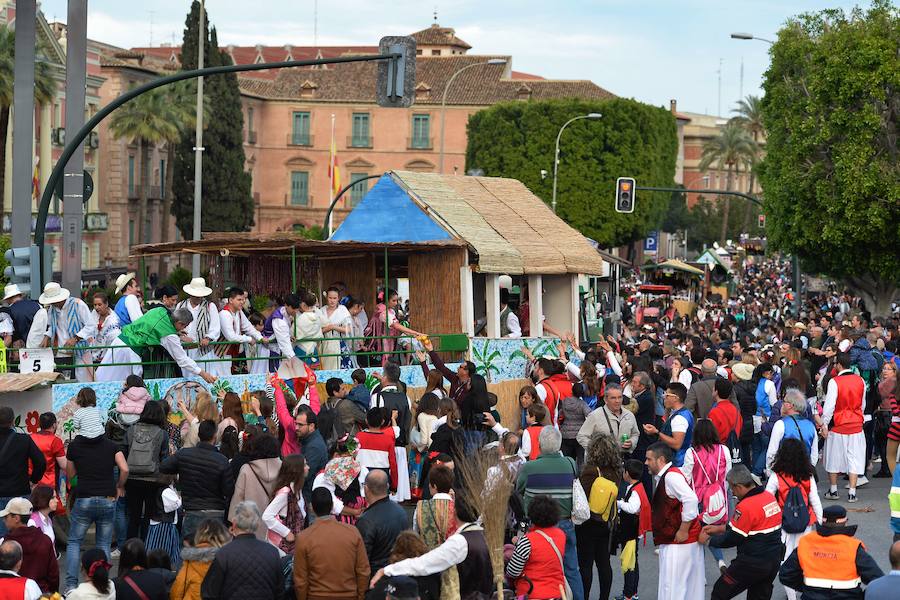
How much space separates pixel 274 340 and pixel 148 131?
172 feet

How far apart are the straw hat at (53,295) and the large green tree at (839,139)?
87.4 ft

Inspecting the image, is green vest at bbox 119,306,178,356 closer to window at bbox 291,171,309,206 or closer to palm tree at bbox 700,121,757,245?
window at bbox 291,171,309,206

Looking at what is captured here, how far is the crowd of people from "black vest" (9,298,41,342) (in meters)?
1.18

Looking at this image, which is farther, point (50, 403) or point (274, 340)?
point (274, 340)

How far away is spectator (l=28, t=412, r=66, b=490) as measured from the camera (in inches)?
462

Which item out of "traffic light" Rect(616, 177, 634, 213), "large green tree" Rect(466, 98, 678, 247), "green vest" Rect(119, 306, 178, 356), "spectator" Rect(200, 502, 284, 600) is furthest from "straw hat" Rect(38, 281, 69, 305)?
"large green tree" Rect(466, 98, 678, 247)

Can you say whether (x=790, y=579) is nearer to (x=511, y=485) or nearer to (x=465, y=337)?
(x=511, y=485)

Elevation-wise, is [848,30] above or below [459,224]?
above

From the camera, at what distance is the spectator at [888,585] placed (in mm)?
8328

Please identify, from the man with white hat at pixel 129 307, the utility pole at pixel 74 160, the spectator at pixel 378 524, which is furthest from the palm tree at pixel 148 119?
the spectator at pixel 378 524

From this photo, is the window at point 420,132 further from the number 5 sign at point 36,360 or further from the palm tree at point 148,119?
the number 5 sign at point 36,360

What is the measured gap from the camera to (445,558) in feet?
29.4

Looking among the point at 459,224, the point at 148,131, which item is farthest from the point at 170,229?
the point at 459,224

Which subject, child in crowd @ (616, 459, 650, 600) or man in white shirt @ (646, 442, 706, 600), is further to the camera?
child in crowd @ (616, 459, 650, 600)
